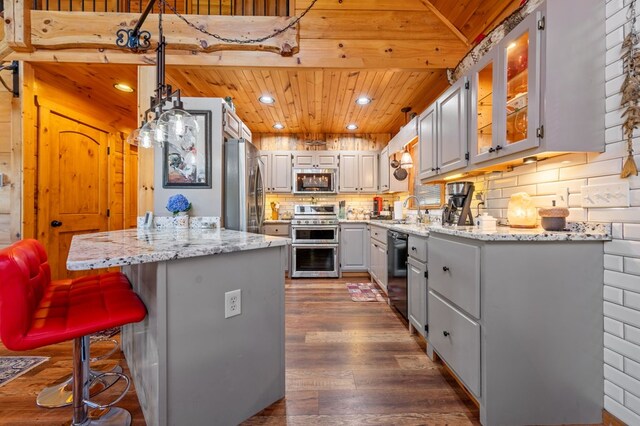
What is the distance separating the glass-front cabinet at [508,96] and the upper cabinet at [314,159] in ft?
10.3

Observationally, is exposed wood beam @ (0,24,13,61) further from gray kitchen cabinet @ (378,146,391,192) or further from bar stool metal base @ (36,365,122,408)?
gray kitchen cabinet @ (378,146,391,192)

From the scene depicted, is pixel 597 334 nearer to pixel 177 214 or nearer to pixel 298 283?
pixel 177 214

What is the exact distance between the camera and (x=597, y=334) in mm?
1438

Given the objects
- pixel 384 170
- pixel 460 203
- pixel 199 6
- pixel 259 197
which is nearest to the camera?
pixel 460 203

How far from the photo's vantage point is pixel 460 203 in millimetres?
2262

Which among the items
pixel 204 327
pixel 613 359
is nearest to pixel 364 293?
pixel 613 359

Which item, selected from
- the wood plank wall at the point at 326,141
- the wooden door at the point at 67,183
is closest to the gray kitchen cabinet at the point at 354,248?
the wood plank wall at the point at 326,141

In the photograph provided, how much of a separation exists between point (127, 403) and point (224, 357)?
804 millimetres

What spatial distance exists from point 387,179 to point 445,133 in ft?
7.05

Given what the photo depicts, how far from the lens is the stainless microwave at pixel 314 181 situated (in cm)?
502

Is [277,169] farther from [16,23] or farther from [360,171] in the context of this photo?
[16,23]

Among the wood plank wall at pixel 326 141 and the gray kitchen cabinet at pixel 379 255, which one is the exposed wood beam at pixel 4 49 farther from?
the gray kitchen cabinet at pixel 379 255

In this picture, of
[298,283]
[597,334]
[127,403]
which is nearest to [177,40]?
[127,403]

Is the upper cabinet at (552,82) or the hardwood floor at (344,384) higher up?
the upper cabinet at (552,82)
